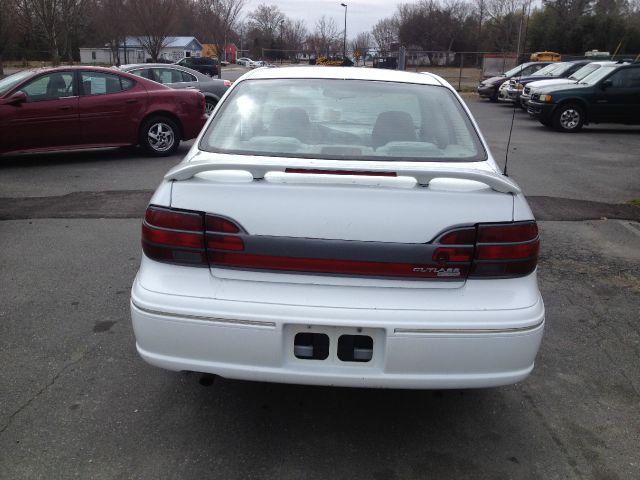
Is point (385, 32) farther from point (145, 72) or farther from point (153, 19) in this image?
point (145, 72)

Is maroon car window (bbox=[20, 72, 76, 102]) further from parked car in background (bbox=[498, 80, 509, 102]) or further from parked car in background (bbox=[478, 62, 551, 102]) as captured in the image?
parked car in background (bbox=[478, 62, 551, 102])

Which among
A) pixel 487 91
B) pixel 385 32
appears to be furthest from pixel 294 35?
pixel 487 91

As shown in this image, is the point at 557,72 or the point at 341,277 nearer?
the point at 341,277

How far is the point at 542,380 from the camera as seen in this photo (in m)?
3.44

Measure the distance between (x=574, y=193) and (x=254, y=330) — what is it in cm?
699

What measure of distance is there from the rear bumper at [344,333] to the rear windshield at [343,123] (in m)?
0.86

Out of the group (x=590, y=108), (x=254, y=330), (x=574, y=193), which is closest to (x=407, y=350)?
(x=254, y=330)

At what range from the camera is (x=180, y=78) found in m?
14.7

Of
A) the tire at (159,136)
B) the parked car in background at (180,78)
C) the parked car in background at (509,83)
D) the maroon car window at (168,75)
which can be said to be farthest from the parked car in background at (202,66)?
the tire at (159,136)

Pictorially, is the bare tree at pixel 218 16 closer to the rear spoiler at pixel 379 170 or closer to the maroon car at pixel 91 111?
the maroon car at pixel 91 111

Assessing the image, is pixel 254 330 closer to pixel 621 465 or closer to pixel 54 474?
pixel 54 474

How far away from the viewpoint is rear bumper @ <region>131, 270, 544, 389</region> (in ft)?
7.99

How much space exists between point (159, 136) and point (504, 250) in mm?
8748

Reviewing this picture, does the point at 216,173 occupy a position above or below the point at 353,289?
above
